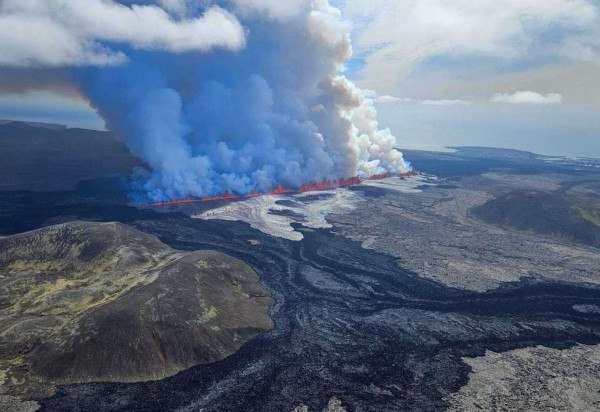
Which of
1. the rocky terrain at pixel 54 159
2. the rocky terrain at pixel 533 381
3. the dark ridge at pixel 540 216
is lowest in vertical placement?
the rocky terrain at pixel 533 381

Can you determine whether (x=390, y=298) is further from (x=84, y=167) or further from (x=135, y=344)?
(x=84, y=167)

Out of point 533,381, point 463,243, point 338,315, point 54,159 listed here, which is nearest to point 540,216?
point 463,243

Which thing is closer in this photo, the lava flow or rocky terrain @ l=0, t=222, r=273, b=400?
rocky terrain @ l=0, t=222, r=273, b=400

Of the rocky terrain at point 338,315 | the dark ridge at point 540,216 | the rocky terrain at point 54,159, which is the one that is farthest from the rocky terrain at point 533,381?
the rocky terrain at point 54,159

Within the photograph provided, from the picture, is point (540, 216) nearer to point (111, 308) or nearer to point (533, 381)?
point (533, 381)

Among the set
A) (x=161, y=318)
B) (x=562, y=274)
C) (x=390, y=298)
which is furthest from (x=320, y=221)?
(x=161, y=318)

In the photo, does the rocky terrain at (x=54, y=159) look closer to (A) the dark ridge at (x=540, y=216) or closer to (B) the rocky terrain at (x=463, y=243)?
(B) the rocky terrain at (x=463, y=243)

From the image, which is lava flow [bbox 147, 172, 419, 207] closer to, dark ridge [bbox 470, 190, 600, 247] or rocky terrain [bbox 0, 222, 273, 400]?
rocky terrain [bbox 0, 222, 273, 400]

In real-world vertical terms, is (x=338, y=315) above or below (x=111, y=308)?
below

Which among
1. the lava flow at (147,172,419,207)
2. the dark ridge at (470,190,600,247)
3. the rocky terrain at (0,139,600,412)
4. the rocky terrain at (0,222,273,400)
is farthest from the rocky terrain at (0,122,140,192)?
the dark ridge at (470,190,600,247)
